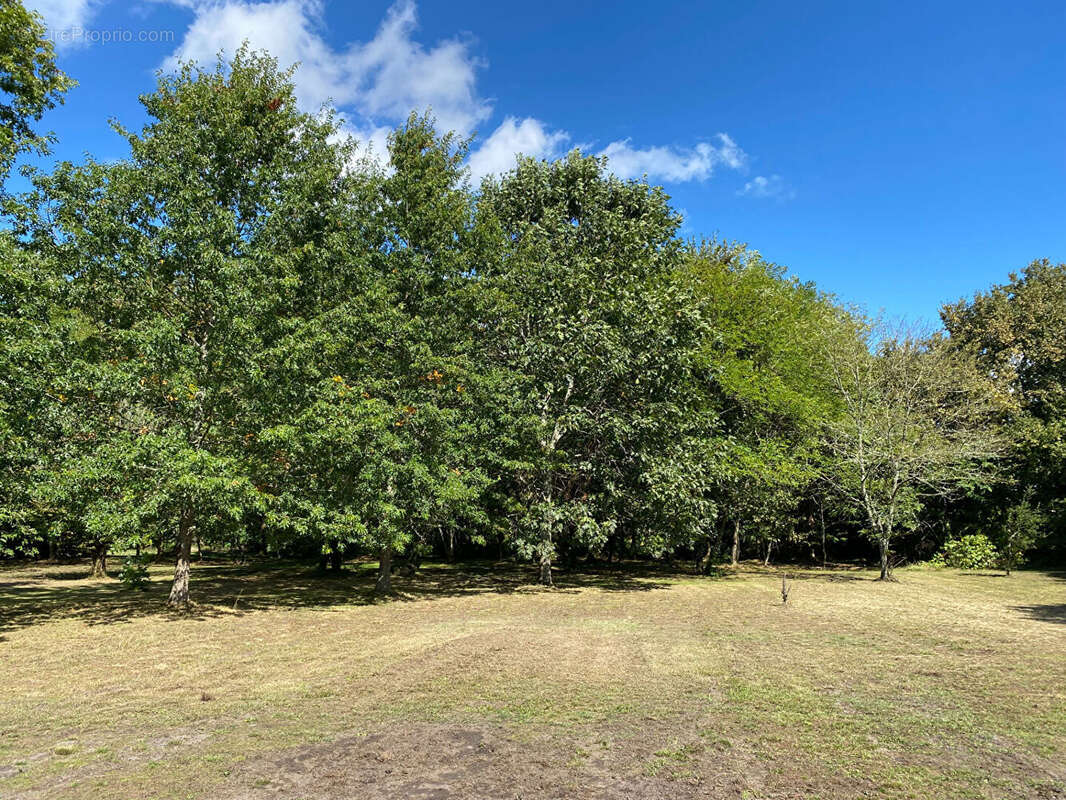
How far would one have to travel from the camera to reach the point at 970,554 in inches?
1193

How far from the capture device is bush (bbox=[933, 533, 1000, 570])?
1187 inches

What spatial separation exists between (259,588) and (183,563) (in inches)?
238

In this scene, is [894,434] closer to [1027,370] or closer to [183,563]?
[1027,370]

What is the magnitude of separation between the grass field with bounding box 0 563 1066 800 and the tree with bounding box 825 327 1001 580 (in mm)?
9373

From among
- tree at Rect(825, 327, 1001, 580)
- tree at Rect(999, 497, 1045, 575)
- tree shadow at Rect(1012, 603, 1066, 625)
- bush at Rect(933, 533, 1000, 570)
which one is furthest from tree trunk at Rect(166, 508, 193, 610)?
bush at Rect(933, 533, 1000, 570)

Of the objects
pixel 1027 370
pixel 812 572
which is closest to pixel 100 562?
pixel 812 572

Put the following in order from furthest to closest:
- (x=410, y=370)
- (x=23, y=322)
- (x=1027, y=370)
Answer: (x=1027, y=370) → (x=410, y=370) → (x=23, y=322)

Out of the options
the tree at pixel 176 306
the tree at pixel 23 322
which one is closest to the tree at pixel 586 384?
the tree at pixel 176 306

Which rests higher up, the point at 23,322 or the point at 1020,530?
the point at 23,322

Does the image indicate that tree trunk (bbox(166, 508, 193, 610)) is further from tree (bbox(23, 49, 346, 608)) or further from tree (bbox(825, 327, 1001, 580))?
tree (bbox(825, 327, 1001, 580))

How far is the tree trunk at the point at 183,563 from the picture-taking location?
15195 mm

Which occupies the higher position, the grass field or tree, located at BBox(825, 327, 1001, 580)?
tree, located at BBox(825, 327, 1001, 580)

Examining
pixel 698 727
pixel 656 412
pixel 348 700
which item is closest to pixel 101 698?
pixel 348 700

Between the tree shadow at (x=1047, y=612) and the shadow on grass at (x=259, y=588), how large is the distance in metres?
10.2
